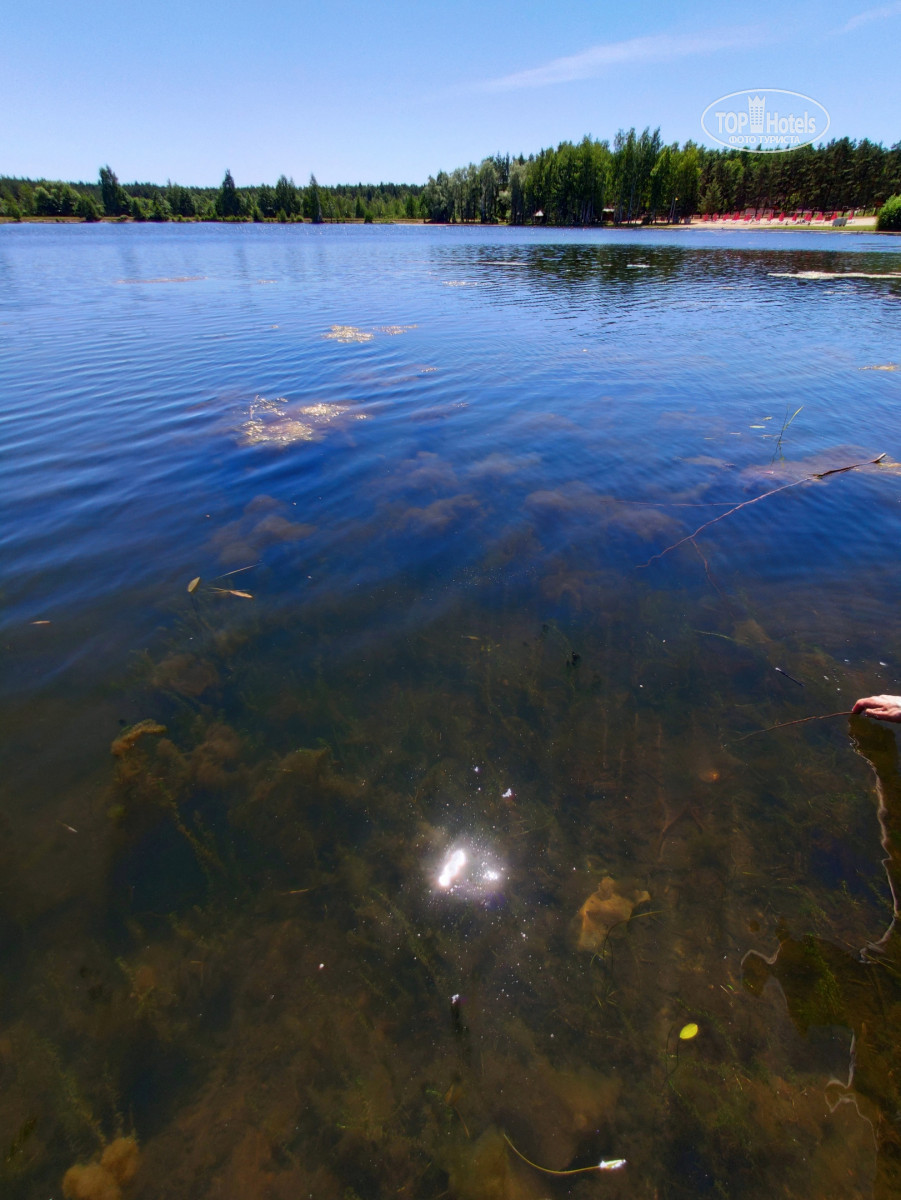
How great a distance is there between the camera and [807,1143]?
110 inches

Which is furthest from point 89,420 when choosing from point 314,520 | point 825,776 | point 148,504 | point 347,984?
point 825,776

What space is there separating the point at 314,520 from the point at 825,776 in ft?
24.7

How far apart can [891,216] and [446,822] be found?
12247 centimetres

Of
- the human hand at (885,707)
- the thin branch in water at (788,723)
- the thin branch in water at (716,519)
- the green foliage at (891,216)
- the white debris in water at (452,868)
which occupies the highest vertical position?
the green foliage at (891,216)

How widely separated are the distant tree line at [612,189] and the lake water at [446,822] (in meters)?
156

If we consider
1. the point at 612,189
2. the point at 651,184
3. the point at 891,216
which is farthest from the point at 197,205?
the point at 891,216

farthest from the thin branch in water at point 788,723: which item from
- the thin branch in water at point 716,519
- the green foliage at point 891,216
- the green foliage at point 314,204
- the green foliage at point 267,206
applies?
the green foliage at point 267,206

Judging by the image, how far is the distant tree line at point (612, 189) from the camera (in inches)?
4717

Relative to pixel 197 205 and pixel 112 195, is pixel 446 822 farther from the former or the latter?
pixel 197 205

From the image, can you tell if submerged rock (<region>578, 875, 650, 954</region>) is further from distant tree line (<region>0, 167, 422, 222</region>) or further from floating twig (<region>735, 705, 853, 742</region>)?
distant tree line (<region>0, 167, 422, 222</region>)

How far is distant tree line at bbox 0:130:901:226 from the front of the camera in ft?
393

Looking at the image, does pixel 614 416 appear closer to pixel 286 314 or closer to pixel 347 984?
pixel 347 984

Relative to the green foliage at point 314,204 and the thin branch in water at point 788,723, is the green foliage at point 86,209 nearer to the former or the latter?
the green foliage at point 314,204

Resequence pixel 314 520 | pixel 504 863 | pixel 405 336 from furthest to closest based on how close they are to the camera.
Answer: pixel 405 336 → pixel 314 520 → pixel 504 863
